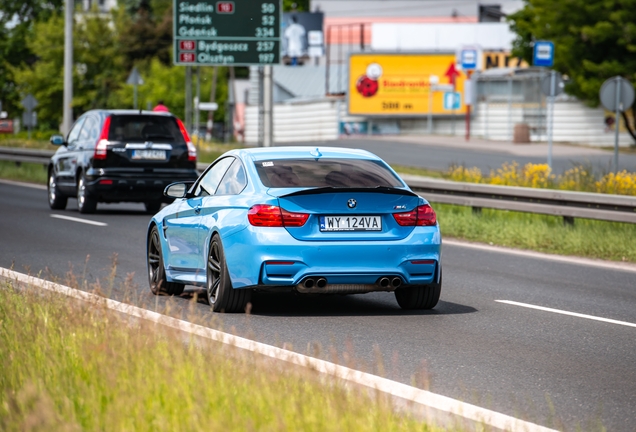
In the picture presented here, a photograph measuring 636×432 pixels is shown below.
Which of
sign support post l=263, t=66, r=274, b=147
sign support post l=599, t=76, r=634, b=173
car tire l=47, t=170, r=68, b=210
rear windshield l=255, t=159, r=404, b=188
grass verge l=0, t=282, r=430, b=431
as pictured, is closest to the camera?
grass verge l=0, t=282, r=430, b=431

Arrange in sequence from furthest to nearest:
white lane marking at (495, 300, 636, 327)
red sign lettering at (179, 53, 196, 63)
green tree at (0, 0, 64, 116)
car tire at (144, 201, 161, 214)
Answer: green tree at (0, 0, 64, 116) < red sign lettering at (179, 53, 196, 63) < car tire at (144, 201, 161, 214) < white lane marking at (495, 300, 636, 327)

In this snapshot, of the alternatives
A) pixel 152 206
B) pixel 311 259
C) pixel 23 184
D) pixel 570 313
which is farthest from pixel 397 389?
pixel 23 184

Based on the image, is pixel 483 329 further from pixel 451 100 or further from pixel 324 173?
pixel 451 100

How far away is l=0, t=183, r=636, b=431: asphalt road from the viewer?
679cm

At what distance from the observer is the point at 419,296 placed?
10.3m

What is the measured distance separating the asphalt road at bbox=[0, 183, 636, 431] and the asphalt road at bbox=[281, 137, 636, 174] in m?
22.4

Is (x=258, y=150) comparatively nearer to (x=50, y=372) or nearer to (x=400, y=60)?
(x=50, y=372)

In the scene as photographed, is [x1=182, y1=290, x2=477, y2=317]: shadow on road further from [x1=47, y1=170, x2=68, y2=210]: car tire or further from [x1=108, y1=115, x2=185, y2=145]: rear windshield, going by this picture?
[x1=47, y1=170, x2=68, y2=210]: car tire

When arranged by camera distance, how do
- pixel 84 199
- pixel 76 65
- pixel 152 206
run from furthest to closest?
pixel 76 65 → pixel 152 206 → pixel 84 199

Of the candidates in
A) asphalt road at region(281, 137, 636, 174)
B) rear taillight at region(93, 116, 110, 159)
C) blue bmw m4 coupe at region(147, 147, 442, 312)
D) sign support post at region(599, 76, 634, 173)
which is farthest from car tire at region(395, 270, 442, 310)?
asphalt road at region(281, 137, 636, 174)

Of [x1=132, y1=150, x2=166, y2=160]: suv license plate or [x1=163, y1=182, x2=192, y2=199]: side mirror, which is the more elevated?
[x1=163, y1=182, x2=192, y2=199]: side mirror

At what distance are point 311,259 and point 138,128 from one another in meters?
12.6

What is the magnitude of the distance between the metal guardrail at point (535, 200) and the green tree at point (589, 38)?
32.2 metres

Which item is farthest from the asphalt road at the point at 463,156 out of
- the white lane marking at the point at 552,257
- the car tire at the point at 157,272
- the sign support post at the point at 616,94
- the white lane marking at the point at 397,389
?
the white lane marking at the point at 397,389
